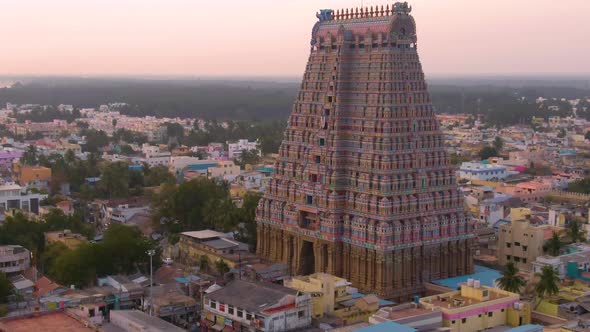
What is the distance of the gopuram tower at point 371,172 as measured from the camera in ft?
142

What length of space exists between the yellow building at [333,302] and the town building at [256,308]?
1.35 metres

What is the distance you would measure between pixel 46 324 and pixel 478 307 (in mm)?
18755

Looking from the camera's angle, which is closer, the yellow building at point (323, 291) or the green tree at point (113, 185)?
the yellow building at point (323, 291)

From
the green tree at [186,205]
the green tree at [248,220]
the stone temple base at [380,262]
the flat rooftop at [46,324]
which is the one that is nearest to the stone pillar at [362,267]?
the stone temple base at [380,262]

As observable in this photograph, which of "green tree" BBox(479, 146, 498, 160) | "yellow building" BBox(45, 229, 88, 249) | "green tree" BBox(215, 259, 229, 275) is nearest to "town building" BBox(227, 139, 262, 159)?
"green tree" BBox(479, 146, 498, 160)

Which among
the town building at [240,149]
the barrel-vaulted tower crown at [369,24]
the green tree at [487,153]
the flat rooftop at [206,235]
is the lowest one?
the town building at [240,149]

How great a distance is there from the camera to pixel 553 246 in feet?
162

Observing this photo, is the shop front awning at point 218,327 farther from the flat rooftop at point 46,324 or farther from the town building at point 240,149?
the town building at point 240,149

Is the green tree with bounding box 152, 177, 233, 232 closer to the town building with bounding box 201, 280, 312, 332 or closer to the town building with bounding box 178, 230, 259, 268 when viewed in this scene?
the town building with bounding box 178, 230, 259, 268

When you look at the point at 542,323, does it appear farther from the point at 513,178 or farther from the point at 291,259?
the point at 513,178

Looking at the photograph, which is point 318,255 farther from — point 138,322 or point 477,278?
point 138,322

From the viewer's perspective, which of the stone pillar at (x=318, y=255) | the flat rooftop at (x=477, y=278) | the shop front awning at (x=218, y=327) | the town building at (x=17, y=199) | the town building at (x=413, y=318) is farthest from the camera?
the town building at (x=17, y=199)

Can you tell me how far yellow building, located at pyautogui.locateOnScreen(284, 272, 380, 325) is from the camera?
127ft

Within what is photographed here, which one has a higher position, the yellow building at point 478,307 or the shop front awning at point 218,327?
the yellow building at point 478,307
